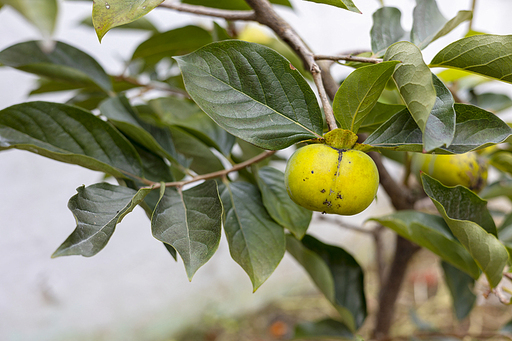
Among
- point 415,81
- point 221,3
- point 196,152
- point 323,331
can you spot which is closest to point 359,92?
point 415,81

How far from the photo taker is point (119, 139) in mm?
342

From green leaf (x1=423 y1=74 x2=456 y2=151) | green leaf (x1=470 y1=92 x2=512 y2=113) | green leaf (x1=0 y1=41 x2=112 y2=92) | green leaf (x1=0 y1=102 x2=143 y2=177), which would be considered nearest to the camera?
green leaf (x1=423 y1=74 x2=456 y2=151)

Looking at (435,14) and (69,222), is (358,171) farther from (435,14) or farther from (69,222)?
(69,222)

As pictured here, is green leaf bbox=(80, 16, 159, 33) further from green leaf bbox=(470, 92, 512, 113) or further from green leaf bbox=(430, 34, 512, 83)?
green leaf bbox=(470, 92, 512, 113)

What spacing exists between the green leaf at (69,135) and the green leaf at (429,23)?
0.30 m

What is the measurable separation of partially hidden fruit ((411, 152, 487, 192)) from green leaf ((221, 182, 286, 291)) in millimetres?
242

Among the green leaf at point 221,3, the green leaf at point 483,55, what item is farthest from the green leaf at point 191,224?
the green leaf at point 221,3

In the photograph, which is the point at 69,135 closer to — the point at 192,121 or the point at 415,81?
the point at 192,121

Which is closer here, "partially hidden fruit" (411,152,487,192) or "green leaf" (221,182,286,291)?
"green leaf" (221,182,286,291)

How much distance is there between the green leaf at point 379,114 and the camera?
0.96ft

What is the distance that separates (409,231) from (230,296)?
136 centimetres

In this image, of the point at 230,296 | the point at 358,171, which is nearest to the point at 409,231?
the point at 358,171

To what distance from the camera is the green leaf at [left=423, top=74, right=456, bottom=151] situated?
207mm

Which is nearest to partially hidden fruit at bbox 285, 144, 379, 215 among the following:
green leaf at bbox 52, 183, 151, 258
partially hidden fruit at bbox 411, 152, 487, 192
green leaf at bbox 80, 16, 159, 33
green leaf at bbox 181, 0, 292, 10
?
green leaf at bbox 52, 183, 151, 258
